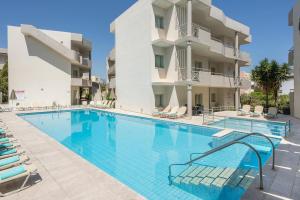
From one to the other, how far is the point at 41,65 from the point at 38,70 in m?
0.86

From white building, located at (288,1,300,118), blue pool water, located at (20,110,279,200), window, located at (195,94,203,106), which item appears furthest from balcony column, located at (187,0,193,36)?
white building, located at (288,1,300,118)

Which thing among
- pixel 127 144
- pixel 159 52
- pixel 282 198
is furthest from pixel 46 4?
pixel 282 198

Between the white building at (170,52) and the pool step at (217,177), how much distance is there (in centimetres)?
1096

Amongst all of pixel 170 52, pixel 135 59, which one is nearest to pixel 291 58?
pixel 170 52

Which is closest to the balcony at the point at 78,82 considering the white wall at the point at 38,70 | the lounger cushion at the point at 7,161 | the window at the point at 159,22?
the white wall at the point at 38,70

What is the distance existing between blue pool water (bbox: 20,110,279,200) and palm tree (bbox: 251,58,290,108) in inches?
527

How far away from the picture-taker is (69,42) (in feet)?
94.9

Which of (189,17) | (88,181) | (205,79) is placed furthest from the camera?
(205,79)

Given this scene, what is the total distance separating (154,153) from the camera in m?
8.47

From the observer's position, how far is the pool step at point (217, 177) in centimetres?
487

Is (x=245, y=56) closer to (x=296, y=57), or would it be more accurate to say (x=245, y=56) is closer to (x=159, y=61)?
(x=296, y=57)

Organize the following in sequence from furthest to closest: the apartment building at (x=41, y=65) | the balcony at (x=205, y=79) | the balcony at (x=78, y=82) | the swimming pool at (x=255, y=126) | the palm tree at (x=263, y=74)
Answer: the balcony at (x=78, y=82), the apartment building at (x=41, y=65), the palm tree at (x=263, y=74), the balcony at (x=205, y=79), the swimming pool at (x=255, y=126)

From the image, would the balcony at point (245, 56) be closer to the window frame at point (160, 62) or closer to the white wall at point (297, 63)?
the white wall at point (297, 63)

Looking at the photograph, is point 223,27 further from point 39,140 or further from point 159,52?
point 39,140
